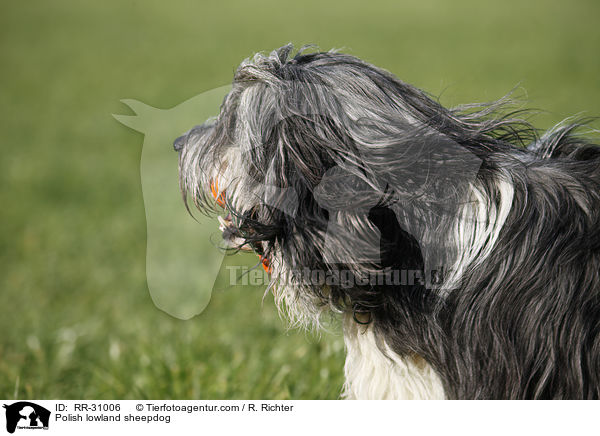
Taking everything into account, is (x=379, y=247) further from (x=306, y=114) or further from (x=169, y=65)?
(x=169, y=65)

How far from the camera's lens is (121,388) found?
280 centimetres

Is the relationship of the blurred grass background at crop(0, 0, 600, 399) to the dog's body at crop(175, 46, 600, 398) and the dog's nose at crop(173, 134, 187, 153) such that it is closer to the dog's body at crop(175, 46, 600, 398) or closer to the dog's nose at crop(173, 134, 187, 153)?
the dog's nose at crop(173, 134, 187, 153)

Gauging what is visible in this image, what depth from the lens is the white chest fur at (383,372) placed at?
1.80 metres

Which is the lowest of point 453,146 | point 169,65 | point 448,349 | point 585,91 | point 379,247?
point 448,349

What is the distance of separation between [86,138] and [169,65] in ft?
9.16

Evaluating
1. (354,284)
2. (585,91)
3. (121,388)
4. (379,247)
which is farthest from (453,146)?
(585,91)

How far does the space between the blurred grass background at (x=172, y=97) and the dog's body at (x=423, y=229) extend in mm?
433
